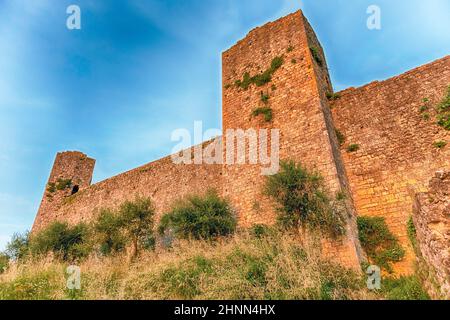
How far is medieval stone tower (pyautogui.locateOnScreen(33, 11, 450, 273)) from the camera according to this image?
8.71 meters

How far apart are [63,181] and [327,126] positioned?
67.7 ft

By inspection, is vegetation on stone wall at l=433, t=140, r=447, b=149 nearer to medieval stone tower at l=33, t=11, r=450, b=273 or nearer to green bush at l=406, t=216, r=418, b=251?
medieval stone tower at l=33, t=11, r=450, b=273

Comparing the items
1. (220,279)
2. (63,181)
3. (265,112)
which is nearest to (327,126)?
(265,112)

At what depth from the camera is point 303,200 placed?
27.1ft

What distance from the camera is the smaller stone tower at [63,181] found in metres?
21.4

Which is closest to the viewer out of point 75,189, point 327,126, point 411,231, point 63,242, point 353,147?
point 411,231

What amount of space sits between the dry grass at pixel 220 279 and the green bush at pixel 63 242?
5423 millimetres

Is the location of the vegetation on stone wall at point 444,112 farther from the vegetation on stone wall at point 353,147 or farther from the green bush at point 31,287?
the green bush at point 31,287

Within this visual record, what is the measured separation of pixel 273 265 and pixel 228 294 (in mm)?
1353

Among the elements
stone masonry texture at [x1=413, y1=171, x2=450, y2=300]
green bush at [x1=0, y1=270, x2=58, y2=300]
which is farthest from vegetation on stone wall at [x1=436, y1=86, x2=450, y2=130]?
green bush at [x1=0, y1=270, x2=58, y2=300]

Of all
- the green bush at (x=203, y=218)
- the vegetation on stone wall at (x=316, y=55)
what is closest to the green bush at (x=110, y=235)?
the green bush at (x=203, y=218)

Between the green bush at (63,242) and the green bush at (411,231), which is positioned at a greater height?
the green bush at (63,242)

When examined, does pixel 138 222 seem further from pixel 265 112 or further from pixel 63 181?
pixel 63 181

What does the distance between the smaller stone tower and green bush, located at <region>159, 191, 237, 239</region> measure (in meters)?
14.2
